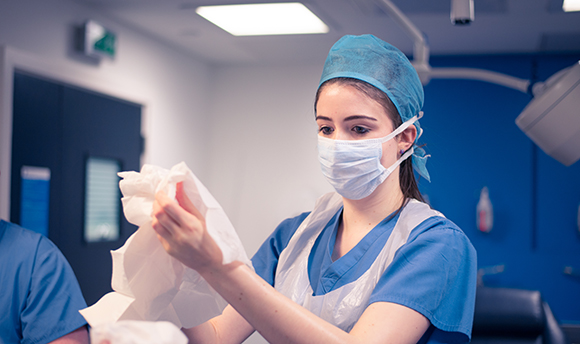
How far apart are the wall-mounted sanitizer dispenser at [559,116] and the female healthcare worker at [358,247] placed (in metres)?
0.55

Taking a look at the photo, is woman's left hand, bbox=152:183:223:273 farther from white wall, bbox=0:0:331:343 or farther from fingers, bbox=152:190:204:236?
white wall, bbox=0:0:331:343

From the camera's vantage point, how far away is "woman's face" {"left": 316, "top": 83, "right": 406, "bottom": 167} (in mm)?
944

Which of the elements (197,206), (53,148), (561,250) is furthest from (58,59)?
(561,250)

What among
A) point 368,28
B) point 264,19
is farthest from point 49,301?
point 368,28

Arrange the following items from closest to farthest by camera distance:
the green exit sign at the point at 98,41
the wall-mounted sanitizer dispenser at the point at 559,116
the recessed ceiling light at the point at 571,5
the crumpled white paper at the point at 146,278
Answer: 1. the crumpled white paper at the point at 146,278
2. the wall-mounted sanitizer dispenser at the point at 559,116
3. the recessed ceiling light at the point at 571,5
4. the green exit sign at the point at 98,41

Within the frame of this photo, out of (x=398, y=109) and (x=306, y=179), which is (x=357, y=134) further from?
(x=306, y=179)

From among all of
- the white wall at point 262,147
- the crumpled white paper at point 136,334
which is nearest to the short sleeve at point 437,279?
the crumpled white paper at point 136,334

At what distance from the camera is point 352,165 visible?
0.98 m

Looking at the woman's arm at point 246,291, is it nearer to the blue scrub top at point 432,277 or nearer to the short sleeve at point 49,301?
the blue scrub top at point 432,277

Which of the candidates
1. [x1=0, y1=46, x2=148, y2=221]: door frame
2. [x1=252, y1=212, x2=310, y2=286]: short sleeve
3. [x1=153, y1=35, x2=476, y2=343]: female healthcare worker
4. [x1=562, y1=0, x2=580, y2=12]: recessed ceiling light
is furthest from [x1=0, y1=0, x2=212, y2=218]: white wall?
[x1=562, y1=0, x2=580, y2=12]: recessed ceiling light

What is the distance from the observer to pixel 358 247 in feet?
3.26

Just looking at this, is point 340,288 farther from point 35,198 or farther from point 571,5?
point 571,5

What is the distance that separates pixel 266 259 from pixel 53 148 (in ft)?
6.08

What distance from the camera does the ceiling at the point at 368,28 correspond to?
273 cm
